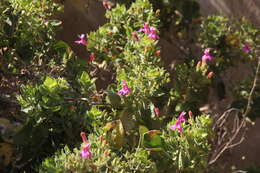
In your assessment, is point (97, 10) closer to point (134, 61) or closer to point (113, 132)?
point (134, 61)

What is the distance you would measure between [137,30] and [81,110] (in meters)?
0.68

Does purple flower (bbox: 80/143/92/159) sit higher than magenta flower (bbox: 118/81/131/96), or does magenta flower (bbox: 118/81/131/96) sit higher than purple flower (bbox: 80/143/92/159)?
magenta flower (bbox: 118/81/131/96)

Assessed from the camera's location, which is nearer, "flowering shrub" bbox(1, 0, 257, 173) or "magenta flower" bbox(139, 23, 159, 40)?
"flowering shrub" bbox(1, 0, 257, 173)

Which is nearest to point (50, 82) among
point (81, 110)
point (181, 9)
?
point (81, 110)

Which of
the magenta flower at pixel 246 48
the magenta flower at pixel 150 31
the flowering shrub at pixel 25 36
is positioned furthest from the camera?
the magenta flower at pixel 246 48

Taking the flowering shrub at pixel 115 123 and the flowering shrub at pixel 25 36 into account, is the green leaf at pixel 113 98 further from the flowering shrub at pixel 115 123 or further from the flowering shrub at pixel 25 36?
the flowering shrub at pixel 25 36

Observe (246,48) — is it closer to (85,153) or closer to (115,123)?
(115,123)

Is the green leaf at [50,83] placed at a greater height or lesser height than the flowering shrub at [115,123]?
greater

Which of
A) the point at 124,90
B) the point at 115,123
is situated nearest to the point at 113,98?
the point at 124,90

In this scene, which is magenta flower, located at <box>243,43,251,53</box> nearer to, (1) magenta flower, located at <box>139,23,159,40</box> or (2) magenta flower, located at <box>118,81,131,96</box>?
(1) magenta flower, located at <box>139,23,159,40</box>

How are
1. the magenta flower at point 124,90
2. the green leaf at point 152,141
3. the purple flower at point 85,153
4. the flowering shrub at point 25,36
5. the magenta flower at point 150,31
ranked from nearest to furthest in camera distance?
1. the purple flower at point 85,153
2. the green leaf at point 152,141
3. the magenta flower at point 124,90
4. the flowering shrub at point 25,36
5. the magenta flower at point 150,31

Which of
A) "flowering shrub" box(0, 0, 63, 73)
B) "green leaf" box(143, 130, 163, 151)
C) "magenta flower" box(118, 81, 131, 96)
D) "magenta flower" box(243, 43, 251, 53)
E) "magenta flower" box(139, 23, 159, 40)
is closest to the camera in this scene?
"green leaf" box(143, 130, 163, 151)

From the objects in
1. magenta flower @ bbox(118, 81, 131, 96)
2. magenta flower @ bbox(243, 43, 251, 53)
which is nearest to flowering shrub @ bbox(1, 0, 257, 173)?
magenta flower @ bbox(118, 81, 131, 96)

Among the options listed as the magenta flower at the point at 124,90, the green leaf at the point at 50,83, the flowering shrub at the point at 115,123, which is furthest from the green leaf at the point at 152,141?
the green leaf at the point at 50,83
